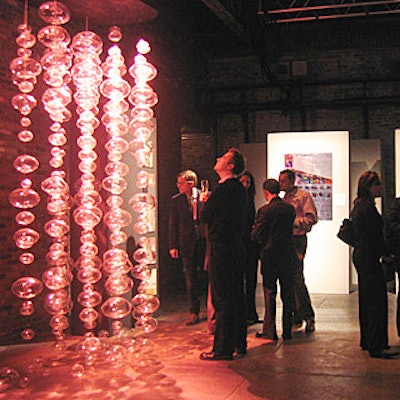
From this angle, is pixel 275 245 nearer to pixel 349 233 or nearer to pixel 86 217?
pixel 349 233

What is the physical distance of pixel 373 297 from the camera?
5508 mm

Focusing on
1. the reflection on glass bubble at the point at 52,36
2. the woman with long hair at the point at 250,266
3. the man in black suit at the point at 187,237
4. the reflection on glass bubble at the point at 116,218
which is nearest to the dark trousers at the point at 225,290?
the reflection on glass bubble at the point at 116,218

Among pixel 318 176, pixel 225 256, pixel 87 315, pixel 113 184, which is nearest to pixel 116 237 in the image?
pixel 113 184

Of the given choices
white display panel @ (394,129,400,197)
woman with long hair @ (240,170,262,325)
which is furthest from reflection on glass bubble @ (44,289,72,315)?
white display panel @ (394,129,400,197)

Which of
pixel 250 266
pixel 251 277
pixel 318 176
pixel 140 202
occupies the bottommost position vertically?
pixel 251 277

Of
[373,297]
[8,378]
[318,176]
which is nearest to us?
[8,378]

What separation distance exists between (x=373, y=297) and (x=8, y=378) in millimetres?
2993

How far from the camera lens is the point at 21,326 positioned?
6645 millimetres

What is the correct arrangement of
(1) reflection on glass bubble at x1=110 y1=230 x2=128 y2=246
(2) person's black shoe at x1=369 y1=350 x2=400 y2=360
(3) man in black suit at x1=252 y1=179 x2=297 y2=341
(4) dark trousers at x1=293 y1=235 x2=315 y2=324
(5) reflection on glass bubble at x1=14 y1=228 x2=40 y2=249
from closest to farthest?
(5) reflection on glass bubble at x1=14 y1=228 x2=40 y2=249
(2) person's black shoe at x1=369 y1=350 x2=400 y2=360
(1) reflection on glass bubble at x1=110 y1=230 x2=128 y2=246
(3) man in black suit at x1=252 y1=179 x2=297 y2=341
(4) dark trousers at x1=293 y1=235 x2=315 y2=324

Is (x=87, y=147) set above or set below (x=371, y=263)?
above

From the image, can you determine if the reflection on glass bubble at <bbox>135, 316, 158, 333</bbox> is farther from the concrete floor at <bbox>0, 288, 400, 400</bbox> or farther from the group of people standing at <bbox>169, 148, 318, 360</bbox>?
the group of people standing at <bbox>169, 148, 318, 360</bbox>

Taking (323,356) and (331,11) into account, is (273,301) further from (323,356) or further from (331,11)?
(331,11)

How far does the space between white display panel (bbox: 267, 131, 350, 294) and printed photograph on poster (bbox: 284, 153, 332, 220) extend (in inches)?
0.6

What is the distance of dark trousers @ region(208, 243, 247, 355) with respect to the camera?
215 inches
